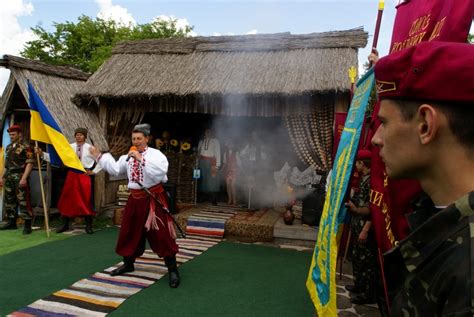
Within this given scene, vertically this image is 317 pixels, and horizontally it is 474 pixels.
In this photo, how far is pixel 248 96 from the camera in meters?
6.82

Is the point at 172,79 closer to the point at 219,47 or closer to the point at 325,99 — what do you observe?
the point at 219,47

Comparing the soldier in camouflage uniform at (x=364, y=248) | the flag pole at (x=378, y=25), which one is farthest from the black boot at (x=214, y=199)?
the flag pole at (x=378, y=25)

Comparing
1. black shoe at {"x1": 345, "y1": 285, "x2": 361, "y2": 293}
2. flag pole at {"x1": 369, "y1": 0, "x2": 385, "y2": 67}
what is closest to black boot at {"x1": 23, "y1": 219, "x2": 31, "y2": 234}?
black shoe at {"x1": 345, "y1": 285, "x2": 361, "y2": 293}

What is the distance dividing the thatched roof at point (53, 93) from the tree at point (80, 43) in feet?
48.7

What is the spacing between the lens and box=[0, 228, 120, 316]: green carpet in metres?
3.98

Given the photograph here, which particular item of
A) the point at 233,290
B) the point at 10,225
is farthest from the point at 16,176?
the point at 233,290

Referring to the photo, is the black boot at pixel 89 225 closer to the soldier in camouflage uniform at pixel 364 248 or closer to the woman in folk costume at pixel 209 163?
the woman in folk costume at pixel 209 163

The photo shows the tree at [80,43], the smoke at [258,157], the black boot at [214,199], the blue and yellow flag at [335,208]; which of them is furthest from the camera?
the tree at [80,43]

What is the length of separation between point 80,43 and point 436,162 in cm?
Result: 2725

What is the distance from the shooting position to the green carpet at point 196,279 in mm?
3771

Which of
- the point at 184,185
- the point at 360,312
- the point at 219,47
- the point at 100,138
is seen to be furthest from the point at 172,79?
the point at 360,312

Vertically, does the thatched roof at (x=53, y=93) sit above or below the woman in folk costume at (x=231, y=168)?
above

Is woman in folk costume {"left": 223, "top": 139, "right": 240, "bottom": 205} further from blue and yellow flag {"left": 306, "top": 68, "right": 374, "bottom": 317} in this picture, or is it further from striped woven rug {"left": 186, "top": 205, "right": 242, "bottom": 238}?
blue and yellow flag {"left": 306, "top": 68, "right": 374, "bottom": 317}

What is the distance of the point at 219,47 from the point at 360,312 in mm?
6591
